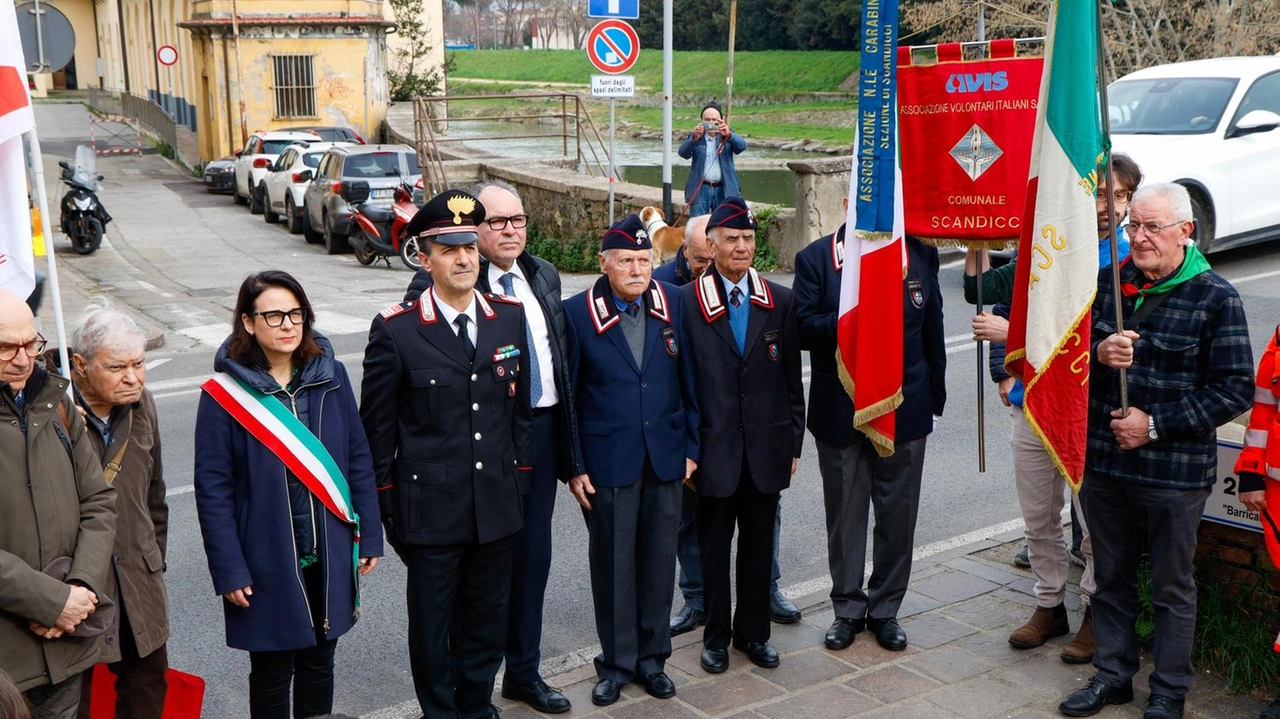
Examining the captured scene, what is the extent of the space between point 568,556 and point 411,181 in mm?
14663

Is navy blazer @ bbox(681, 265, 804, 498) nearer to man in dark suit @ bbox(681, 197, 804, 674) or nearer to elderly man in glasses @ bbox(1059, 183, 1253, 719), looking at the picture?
man in dark suit @ bbox(681, 197, 804, 674)

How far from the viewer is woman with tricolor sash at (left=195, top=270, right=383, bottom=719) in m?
4.23

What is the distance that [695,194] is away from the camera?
1536 cm

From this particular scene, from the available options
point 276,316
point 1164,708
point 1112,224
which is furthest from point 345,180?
point 1164,708

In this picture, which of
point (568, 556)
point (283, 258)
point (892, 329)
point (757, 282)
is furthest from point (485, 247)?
point (283, 258)

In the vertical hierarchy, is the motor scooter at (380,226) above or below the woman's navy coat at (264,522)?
below

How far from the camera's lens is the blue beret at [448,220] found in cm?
462

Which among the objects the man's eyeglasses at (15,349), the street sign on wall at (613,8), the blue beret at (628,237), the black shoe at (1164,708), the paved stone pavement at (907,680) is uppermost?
the street sign on wall at (613,8)

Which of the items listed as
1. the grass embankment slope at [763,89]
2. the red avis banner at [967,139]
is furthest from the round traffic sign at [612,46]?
the grass embankment slope at [763,89]

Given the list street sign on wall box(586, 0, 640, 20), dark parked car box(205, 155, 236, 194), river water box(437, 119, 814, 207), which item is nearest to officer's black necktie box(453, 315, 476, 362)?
street sign on wall box(586, 0, 640, 20)

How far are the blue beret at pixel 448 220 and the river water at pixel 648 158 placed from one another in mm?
18271

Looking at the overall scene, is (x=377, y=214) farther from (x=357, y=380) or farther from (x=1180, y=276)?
(x=1180, y=276)

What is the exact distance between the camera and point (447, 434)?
468cm

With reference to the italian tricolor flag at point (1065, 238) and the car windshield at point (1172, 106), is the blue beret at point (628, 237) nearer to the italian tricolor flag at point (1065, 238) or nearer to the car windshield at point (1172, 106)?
the italian tricolor flag at point (1065, 238)
